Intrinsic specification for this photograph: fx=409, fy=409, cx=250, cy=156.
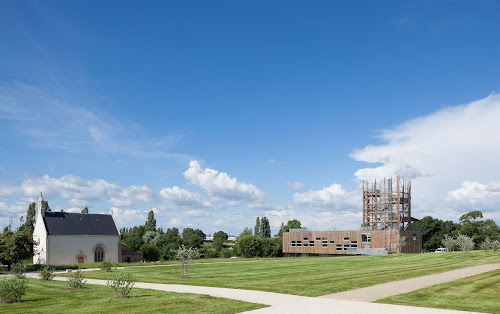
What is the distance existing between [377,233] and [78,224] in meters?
58.3

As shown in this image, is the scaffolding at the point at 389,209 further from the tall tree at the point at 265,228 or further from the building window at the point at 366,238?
the tall tree at the point at 265,228

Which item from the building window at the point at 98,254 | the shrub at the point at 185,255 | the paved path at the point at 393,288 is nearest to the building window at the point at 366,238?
the building window at the point at 98,254

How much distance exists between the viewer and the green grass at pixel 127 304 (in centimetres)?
1809

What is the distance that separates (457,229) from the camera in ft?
330

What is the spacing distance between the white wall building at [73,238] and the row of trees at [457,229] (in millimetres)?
72092

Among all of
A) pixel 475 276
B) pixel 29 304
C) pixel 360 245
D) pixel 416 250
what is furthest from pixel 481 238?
pixel 29 304

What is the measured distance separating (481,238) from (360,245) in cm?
2867

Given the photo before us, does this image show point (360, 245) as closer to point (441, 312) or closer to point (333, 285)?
point (333, 285)

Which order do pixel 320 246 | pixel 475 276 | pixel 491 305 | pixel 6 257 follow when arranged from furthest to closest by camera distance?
pixel 320 246 < pixel 6 257 < pixel 475 276 < pixel 491 305

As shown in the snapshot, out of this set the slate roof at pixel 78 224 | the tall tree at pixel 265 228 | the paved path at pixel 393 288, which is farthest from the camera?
the tall tree at pixel 265 228

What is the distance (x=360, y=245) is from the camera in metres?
86.7

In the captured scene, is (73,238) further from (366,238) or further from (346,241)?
(366,238)

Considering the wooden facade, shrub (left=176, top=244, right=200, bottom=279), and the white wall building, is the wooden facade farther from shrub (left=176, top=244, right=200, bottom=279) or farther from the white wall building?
shrub (left=176, top=244, right=200, bottom=279)

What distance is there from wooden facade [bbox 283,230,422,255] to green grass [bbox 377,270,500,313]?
53.9m
